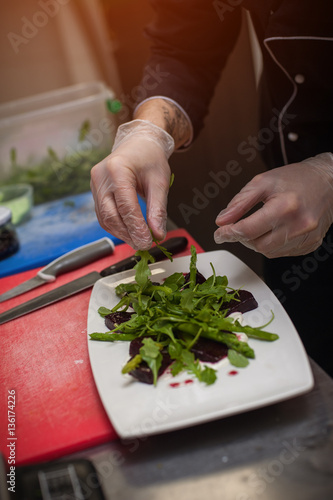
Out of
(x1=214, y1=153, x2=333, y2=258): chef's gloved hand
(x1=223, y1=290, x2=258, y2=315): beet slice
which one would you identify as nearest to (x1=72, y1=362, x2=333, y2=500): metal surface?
(x1=223, y1=290, x2=258, y2=315): beet slice

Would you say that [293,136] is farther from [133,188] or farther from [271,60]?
[133,188]

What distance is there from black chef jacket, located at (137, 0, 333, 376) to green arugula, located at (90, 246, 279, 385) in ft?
1.75

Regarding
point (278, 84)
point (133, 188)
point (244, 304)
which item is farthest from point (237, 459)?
point (278, 84)

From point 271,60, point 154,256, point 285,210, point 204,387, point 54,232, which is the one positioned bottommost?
point 54,232

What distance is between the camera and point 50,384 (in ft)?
3.40

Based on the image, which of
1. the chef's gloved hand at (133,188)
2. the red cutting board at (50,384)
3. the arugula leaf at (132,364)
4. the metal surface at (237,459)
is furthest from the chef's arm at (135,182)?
the metal surface at (237,459)

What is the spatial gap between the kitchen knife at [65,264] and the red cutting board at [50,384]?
31 mm

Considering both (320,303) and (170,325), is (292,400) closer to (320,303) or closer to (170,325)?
(170,325)

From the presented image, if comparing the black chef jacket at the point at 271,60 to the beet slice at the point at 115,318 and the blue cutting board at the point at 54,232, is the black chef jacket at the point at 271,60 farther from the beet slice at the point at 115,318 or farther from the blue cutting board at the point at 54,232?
the beet slice at the point at 115,318

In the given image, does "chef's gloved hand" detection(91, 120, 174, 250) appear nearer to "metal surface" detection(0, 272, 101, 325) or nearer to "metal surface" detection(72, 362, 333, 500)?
"metal surface" detection(0, 272, 101, 325)

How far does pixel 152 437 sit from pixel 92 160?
1583 mm

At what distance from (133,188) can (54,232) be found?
28.9 inches

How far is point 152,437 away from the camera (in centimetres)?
85

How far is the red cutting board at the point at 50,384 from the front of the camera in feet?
2.91
